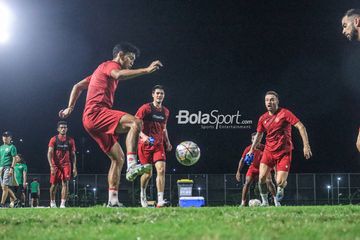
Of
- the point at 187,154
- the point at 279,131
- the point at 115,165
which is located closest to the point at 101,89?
the point at 115,165

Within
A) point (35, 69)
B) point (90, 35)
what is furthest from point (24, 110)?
point (90, 35)

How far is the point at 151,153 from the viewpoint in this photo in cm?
1256

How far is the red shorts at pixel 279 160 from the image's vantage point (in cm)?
1171

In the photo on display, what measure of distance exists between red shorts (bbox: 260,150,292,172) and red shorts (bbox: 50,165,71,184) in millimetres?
6805

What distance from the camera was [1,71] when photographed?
130ft

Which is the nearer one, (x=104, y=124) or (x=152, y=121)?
(x=104, y=124)

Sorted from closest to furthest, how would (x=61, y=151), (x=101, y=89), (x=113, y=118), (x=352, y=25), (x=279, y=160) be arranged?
1. (x=352, y=25)
2. (x=113, y=118)
3. (x=101, y=89)
4. (x=279, y=160)
5. (x=61, y=151)

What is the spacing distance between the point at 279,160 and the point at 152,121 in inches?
129

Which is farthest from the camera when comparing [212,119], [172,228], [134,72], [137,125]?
[212,119]

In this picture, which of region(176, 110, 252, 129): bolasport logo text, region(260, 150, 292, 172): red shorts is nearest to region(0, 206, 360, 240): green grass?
region(260, 150, 292, 172): red shorts

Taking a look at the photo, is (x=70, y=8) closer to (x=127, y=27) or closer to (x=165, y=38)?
(x=127, y=27)

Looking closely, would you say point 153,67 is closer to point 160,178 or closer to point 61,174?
point 160,178

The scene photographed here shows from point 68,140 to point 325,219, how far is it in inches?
449

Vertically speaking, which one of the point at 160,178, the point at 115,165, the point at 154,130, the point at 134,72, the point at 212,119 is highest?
the point at 212,119
